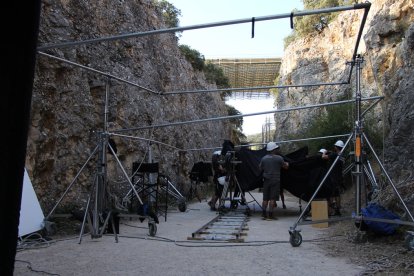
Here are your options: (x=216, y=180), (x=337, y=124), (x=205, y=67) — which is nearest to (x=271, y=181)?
(x=216, y=180)

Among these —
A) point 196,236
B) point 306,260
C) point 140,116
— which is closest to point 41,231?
point 196,236

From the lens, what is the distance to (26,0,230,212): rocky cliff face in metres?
7.41

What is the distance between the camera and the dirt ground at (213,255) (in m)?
4.12

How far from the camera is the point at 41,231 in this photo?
604 cm

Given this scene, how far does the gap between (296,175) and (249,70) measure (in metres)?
27.8

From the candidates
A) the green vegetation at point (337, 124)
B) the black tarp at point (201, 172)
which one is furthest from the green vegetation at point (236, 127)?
the black tarp at point (201, 172)

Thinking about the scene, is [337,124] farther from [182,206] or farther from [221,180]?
[182,206]

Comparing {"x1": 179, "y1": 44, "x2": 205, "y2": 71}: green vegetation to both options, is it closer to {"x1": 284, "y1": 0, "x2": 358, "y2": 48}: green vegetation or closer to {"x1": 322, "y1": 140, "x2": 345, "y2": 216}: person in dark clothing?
{"x1": 284, "y1": 0, "x2": 358, "y2": 48}: green vegetation

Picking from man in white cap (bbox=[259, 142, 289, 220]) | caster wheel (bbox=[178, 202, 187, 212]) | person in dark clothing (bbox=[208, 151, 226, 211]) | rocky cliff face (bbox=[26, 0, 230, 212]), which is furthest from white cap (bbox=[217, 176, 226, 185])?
rocky cliff face (bbox=[26, 0, 230, 212])

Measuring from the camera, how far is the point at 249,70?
120ft

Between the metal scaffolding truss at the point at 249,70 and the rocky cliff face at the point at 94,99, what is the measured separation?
18.9 metres

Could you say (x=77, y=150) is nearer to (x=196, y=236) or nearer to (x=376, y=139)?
(x=196, y=236)

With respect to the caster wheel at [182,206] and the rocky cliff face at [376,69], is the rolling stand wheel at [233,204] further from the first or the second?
the rocky cliff face at [376,69]

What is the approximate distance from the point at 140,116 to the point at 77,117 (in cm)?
343
